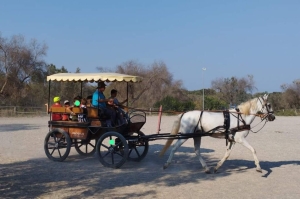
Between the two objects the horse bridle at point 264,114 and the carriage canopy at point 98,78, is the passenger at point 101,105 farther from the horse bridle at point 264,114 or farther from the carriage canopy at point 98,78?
the horse bridle at point 264,114

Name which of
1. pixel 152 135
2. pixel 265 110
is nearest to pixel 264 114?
pixel 265 110

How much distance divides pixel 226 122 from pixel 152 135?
1875 mm

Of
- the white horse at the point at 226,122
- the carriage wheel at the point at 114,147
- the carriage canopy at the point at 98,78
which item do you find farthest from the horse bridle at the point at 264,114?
the carriage wheel at the point at 114,147

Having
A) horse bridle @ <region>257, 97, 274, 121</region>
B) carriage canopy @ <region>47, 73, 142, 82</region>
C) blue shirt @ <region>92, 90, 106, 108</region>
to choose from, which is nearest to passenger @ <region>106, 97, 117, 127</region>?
blue shirt @ <region>92, 90, 106, 108</region>

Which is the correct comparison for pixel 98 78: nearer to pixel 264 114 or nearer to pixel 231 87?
pixel 264 114

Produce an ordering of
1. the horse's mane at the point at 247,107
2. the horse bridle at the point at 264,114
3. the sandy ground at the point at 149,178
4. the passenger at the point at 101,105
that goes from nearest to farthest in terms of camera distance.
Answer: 1. the sandy ground at the point at 149,178
2. the horse bridle at the point at 264,114
3. the horse's mane at the point at 247,107
4. the passenger at the point at 101,105

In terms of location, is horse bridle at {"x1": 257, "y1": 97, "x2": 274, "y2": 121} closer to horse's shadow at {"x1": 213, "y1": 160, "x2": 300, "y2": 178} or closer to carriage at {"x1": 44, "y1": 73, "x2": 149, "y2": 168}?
horse's shadow at {"x1": 213, "y1": 160, "x2": 300, "y2": 178}

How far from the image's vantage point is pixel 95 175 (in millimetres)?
8273

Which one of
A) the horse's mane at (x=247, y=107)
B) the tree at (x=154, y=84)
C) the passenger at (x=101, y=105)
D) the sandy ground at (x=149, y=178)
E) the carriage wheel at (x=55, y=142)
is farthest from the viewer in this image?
the tree at (x=154, y=84)

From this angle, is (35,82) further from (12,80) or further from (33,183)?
(33,183)

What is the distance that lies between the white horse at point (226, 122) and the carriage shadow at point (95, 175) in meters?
0.65

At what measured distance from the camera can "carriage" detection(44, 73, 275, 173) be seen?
902cm

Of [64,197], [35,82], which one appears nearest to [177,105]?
[35,82]

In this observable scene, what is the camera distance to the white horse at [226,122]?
898 cm
